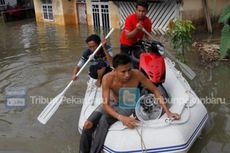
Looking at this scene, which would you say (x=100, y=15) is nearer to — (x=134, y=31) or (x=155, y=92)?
(x=134, y=31)

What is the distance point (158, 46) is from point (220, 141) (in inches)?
73.0

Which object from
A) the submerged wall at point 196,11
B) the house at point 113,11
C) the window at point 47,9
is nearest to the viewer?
the submerged wall at point 196,11

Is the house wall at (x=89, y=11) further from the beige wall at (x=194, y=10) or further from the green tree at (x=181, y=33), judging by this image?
the green tree at (x=181, y=33)

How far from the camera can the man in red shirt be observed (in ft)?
18.1

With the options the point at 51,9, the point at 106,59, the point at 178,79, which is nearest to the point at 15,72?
the point at 106,59

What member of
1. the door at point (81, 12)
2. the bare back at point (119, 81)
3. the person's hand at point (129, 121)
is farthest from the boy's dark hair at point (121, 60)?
the door at point (81, 12)

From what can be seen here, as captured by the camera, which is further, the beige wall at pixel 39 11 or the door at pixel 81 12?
the beige wall at pixel 39 11

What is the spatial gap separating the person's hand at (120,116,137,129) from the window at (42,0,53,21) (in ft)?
59.3

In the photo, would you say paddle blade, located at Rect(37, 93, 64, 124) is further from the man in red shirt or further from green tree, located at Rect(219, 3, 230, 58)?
green tree, located at Rect(219, 3, 230, 58)

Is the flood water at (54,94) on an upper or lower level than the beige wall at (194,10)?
lower

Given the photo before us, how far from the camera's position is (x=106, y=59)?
580 centimetres

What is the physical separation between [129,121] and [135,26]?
6.92 ft

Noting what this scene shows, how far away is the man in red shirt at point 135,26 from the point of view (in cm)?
551

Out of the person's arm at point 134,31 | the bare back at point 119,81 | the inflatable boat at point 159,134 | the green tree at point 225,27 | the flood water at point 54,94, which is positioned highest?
the green tree at point 225,27
